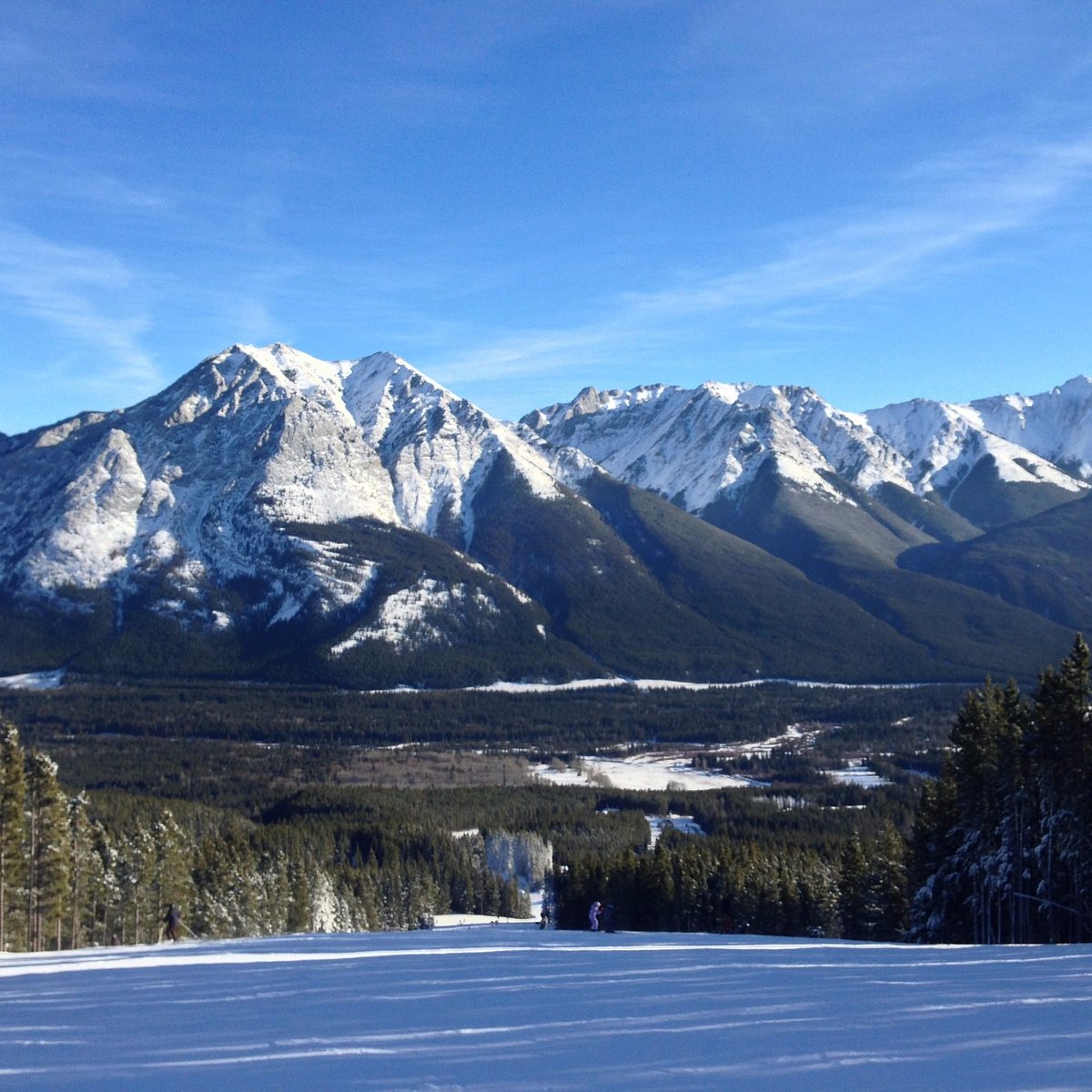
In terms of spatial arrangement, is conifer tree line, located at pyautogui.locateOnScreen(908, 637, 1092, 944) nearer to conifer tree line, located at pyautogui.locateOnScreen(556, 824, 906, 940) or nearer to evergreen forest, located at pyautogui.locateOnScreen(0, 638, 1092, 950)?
evergreen forest, located at pyautogui.locateOnScreen(0, 638, 1092, 950)

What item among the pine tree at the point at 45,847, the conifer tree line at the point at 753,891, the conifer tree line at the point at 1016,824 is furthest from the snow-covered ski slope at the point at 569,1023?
the conifer tree line at the point at 753,891

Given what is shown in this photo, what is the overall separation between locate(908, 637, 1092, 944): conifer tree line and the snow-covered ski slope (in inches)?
751

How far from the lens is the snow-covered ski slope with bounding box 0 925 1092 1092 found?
45.8 ft

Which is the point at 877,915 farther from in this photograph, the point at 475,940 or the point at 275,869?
the point at 275,869

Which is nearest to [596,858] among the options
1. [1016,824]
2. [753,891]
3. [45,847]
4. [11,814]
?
[753,891]

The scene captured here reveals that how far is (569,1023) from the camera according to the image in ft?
58.3

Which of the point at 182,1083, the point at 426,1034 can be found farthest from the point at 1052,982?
the point at 182,1083

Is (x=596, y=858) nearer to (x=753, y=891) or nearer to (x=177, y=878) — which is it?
(x=753, y=891)

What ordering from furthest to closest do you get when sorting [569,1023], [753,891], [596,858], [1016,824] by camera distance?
[596,858] → [753,891] → [1016,824] → [569,1023]

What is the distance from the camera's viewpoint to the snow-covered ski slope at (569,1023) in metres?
14.0

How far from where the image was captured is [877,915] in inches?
2662

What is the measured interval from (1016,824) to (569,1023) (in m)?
37.3

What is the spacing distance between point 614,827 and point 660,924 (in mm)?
65206

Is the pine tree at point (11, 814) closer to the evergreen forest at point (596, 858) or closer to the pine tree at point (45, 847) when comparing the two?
the evergreen forest at point (596, 858)
